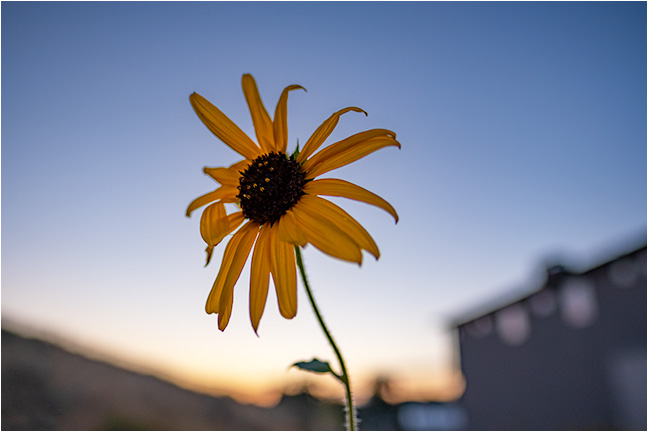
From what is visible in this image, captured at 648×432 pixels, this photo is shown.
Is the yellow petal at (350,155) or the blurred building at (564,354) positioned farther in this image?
the blurred building at (564,354)

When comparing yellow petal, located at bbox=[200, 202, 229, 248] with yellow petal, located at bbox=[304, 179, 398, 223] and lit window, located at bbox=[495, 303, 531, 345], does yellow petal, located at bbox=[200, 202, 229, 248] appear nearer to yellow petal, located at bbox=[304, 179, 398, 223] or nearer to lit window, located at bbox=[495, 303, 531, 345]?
yellow petal, located at bbox=[304, 179, 398, 223]

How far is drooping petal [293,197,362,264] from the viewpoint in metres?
0.75

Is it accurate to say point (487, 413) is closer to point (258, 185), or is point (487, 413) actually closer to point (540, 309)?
point (540, 309)

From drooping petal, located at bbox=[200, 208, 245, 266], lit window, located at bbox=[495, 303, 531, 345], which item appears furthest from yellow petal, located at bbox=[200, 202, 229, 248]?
lit window, located at bbox=[495, 303, 531, 345]

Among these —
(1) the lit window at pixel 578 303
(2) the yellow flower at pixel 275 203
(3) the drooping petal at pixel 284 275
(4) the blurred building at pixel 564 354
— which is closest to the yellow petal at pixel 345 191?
(2) the yellow flower at pixel 275 203

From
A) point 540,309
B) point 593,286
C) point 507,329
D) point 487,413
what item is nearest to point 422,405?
point 487,413

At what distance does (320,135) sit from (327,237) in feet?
0.82

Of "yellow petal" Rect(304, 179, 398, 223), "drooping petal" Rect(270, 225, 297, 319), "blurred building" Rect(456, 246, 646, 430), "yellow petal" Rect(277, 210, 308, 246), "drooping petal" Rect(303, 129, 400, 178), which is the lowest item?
"blurred building" Rect(456, 246, 646, 430)

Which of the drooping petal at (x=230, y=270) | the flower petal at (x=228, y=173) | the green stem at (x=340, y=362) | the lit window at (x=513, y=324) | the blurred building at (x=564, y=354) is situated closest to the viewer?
the green stem at (x=340, y=362)

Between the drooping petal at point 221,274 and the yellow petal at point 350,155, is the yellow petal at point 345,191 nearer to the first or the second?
the yellow petal at point 350,155

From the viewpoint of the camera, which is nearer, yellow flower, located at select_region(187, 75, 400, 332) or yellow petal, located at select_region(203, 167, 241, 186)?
yellow flower, located at select_region(187, 75, 400, 332)

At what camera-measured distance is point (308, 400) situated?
39.7 feet

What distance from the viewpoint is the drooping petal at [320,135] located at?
3.01 ft

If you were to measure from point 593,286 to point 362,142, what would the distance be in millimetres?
11375
